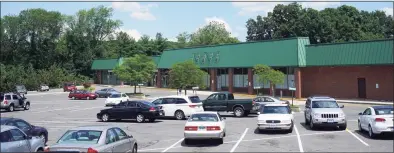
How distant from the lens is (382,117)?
18281 mm

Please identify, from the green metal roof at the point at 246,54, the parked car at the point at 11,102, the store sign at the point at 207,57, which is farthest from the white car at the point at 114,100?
the store sign at the point at 207,57

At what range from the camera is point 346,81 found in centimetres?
4647

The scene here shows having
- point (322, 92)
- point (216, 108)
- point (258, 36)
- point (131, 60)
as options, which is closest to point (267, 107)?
point (216, 108)

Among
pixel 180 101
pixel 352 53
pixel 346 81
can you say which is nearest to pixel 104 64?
pixel 346 81

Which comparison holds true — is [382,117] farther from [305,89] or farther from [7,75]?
[7,75]

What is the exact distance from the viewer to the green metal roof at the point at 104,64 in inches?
3621

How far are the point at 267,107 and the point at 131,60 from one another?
40413 mm

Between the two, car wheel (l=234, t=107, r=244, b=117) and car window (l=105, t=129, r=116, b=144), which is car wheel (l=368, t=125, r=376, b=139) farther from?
car wheel (l=234, t=107, r=244, b=117)

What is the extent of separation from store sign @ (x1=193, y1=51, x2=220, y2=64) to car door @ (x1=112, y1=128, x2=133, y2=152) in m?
47.8

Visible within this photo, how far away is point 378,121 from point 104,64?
83762 mm

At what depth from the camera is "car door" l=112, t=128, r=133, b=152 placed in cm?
1323

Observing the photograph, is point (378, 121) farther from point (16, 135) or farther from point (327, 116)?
point (16, 135)

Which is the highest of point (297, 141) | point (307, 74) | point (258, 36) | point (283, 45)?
point (258, 36)

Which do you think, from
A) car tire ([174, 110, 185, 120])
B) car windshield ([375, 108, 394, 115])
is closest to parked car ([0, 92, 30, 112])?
car tire ([174, 110, 185, 120])
